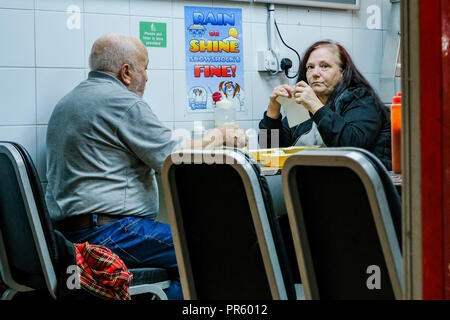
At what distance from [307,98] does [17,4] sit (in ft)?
4.94

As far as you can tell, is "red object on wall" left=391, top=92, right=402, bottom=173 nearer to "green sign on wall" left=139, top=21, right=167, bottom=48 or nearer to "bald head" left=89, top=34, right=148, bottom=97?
"bald head" left=89, top=34, right=148, bottom=97

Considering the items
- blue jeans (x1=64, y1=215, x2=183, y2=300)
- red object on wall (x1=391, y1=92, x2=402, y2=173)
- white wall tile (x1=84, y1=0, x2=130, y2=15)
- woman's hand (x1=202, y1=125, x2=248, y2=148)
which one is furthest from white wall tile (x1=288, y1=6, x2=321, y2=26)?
red object on wall (x1=391, y1=92, x2=402, y2=173)

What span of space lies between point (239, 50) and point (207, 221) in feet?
8.19

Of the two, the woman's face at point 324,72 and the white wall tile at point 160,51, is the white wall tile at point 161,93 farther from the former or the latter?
the woman's face at point 324,72

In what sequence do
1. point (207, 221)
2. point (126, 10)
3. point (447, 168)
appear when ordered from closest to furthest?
1. point (447, 168)
2. point (207, 221)
3. point (126, 10)

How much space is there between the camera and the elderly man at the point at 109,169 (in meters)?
2.38

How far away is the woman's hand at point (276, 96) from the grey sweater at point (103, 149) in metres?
0.98

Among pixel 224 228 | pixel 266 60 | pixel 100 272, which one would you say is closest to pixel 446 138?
pixel 224 228

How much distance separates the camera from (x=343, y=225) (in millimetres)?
1093

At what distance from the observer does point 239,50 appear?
373 centimetres

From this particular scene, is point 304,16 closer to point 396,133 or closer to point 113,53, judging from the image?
point 113,53

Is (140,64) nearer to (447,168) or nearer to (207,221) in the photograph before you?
(207,221)
